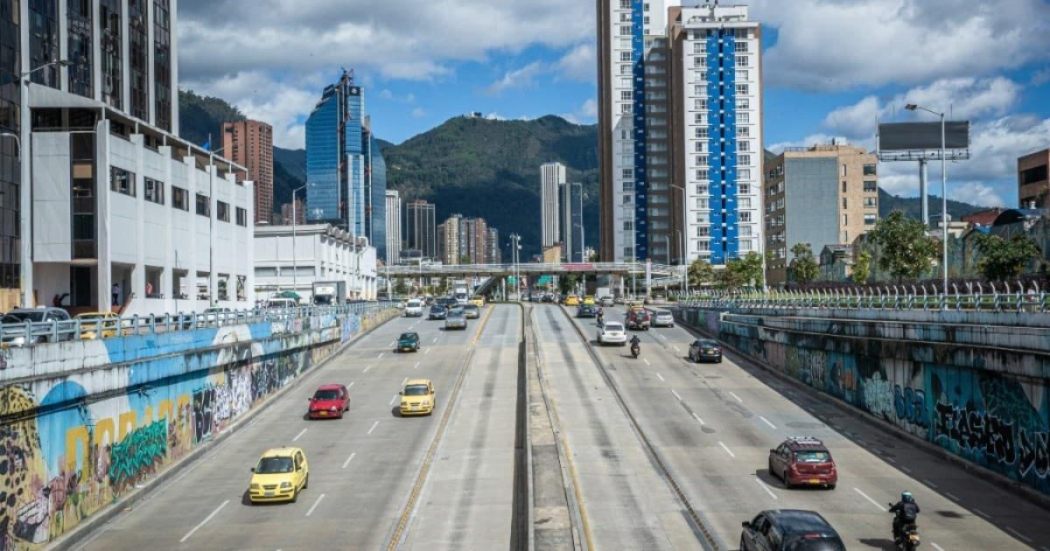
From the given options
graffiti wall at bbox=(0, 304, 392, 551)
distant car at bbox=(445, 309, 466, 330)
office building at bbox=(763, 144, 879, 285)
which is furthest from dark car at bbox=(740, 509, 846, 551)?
office building at bbox=(763, 144, 879, 285)

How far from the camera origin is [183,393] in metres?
36.2

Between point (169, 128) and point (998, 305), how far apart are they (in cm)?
7435

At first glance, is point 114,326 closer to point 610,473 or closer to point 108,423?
point 108,423

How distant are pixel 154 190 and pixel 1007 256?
178 ft

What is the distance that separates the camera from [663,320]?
261 ft

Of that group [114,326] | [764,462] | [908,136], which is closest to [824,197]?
[908,136]

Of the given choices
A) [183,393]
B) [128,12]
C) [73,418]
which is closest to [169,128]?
[128,12]

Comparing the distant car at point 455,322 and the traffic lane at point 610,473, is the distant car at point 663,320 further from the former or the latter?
the traffic lane at point 610,473

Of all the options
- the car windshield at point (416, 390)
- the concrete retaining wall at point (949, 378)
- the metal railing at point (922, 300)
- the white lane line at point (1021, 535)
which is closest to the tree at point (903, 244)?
the metal railing at point (922, 300)

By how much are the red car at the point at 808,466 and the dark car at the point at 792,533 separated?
825cm

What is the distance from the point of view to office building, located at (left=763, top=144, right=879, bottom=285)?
143 meters

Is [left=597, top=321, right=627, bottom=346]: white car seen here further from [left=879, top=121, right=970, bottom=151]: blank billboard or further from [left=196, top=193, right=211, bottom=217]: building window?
[left=879, top=121, right=970, bottom=151]: blank billboard

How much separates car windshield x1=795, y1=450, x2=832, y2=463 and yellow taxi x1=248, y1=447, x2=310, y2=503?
15.8m

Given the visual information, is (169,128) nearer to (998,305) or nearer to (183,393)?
(183,393)
